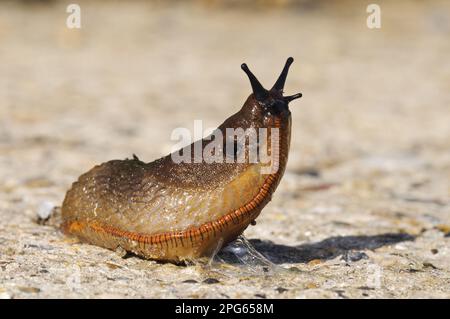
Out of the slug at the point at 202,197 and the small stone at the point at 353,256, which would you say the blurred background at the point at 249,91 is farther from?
the slug at the point at 202,197

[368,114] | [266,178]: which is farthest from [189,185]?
A: [368,114]

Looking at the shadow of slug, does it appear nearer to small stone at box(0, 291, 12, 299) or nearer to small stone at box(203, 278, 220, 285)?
small stone at box(203, 278, 220, 285)

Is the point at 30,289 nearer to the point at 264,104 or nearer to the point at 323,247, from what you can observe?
the point at 264,104

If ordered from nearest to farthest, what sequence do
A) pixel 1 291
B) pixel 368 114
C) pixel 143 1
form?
pixel 1 291, pixel 368 114, pixel 143 1

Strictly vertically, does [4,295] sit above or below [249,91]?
below

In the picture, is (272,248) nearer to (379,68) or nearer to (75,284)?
→ (75,284)

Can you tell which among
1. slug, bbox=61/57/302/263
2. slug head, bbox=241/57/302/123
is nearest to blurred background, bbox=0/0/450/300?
slug, bbox=61/57/302/263

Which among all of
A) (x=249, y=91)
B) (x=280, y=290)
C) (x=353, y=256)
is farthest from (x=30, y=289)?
(x=249, y=91)
